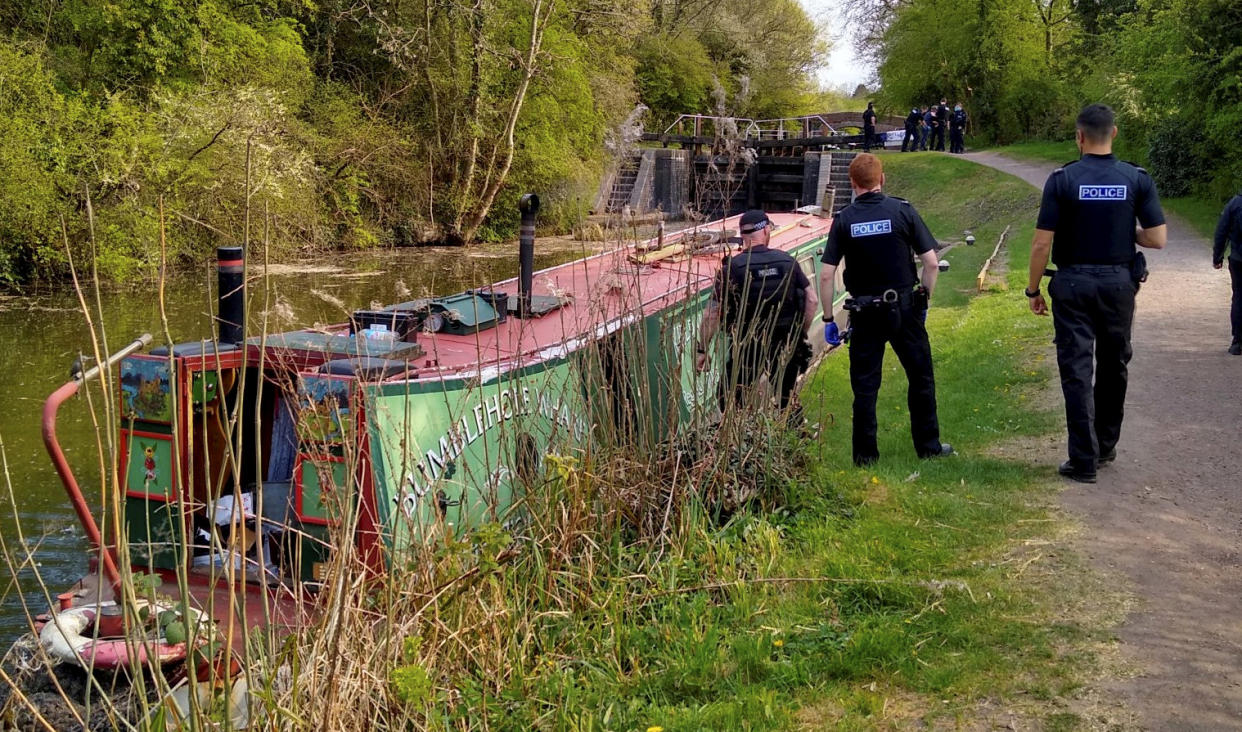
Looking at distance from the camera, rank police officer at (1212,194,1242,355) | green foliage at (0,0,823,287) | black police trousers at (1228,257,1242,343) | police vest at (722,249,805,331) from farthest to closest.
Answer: green foliage at (0,0,823,287) → police officer at (1212,194,1242,355) → black police trousers at (1228,257,1242,343) → police vest at (722,249,805,331)

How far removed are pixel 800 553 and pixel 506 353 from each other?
2185 millimetres

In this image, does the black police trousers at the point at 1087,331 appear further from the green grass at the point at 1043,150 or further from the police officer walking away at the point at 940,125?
the police officer walking away at the point at 940,125

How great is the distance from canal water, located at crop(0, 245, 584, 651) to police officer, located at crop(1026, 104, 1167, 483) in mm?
2816

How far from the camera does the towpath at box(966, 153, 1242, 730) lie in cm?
341

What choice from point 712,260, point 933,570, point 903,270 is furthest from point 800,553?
point 712,260

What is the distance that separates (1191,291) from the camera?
482 inches

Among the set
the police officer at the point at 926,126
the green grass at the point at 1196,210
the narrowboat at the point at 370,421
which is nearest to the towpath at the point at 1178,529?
the narrowboat at the point at 370,421

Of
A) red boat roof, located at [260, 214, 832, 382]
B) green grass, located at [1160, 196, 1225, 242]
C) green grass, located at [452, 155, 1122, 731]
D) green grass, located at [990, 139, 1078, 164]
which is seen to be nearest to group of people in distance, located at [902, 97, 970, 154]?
green grass, located at [990, 139, 1078, 164]

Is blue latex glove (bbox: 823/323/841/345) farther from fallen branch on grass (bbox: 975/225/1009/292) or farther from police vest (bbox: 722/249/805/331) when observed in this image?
fallen branch on grass (bbox: 975/225/1009/292)

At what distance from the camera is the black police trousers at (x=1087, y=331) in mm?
5273

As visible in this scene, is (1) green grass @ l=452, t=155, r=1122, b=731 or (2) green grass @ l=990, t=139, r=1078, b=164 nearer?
(1) green grass @ l=452, t=155, r=1122, b=731

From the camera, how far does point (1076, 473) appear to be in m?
5.46

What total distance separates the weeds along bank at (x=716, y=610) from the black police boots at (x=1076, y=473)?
0.20m

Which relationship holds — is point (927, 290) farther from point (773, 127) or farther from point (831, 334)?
point (773, 127)
